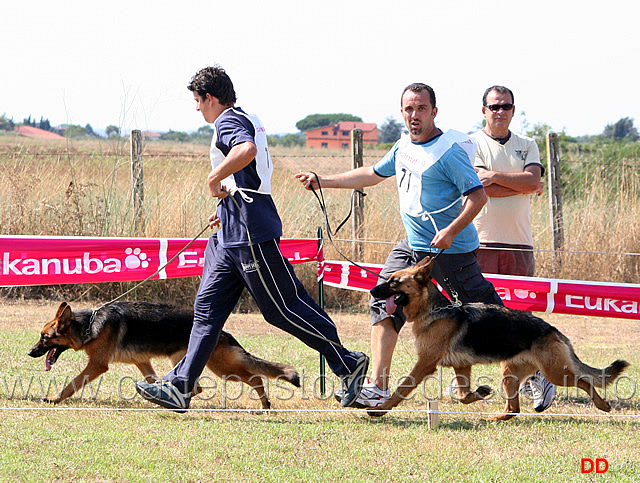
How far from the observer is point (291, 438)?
14.8ft

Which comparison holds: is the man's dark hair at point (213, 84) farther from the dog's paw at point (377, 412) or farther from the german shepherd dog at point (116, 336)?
the dog's paw at point (377, 412)

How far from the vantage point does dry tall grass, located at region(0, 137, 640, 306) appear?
1051 cm

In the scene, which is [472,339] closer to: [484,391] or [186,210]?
[484,391]

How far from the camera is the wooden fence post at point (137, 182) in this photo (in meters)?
10.6

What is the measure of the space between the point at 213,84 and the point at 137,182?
6260 mm

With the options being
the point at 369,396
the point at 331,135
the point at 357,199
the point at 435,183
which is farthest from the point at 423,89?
the point at 331,135

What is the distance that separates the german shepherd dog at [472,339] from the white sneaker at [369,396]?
5 cm

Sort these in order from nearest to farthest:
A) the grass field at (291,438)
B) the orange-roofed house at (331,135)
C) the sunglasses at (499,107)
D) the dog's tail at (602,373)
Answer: the grass field at (291,438) → the dog's tail at (602,373) → the sunglasses at (499,107) → the orange-roofed house at (331,135)

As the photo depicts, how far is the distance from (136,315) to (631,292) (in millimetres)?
3694

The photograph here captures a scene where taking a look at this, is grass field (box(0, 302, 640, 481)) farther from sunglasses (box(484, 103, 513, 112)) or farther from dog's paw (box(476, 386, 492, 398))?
sunglasses (box(484, 103, 513, 112))

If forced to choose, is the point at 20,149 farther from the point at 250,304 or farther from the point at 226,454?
the point at 226,454

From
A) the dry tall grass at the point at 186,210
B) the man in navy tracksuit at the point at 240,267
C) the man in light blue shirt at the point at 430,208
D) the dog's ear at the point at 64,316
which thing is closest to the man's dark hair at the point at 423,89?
the man in light blue shirt at the point at 430,208

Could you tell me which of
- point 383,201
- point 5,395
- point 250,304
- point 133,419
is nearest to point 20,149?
point 250,304

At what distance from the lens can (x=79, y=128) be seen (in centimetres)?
1179
